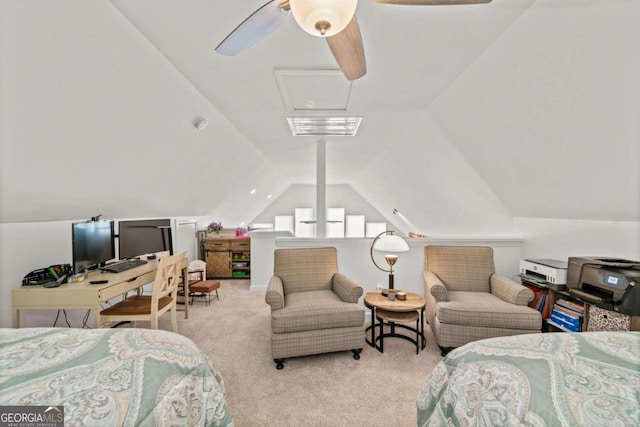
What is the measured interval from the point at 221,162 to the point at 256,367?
2.84 meters

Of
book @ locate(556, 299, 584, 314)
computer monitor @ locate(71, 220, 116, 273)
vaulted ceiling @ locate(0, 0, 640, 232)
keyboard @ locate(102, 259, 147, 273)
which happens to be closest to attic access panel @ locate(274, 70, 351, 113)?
vaulted ceiling @ locate(0, 0, 640, 232)

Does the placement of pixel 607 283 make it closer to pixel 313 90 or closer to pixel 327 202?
pixel 313 90

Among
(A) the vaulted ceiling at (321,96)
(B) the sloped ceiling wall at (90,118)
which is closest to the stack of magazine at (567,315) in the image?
(A) the vaulted ceiling at (321,96)

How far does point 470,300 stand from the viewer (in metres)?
2.54

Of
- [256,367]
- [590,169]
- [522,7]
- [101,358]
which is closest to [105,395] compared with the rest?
[101,358]

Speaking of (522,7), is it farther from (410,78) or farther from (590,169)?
(590,169)

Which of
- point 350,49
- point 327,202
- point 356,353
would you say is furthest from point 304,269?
point 327,202

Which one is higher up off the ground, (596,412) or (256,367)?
(596,412)

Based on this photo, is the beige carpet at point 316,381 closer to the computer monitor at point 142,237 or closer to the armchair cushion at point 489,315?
the armchair cushion at point 489,315

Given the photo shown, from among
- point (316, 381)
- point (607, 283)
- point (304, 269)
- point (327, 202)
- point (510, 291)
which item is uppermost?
point (327, 202)

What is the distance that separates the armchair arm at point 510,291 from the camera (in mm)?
2373

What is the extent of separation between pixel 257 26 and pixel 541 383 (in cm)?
181

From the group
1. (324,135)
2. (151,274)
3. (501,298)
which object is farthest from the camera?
(324,135)

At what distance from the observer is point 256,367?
225 cm
